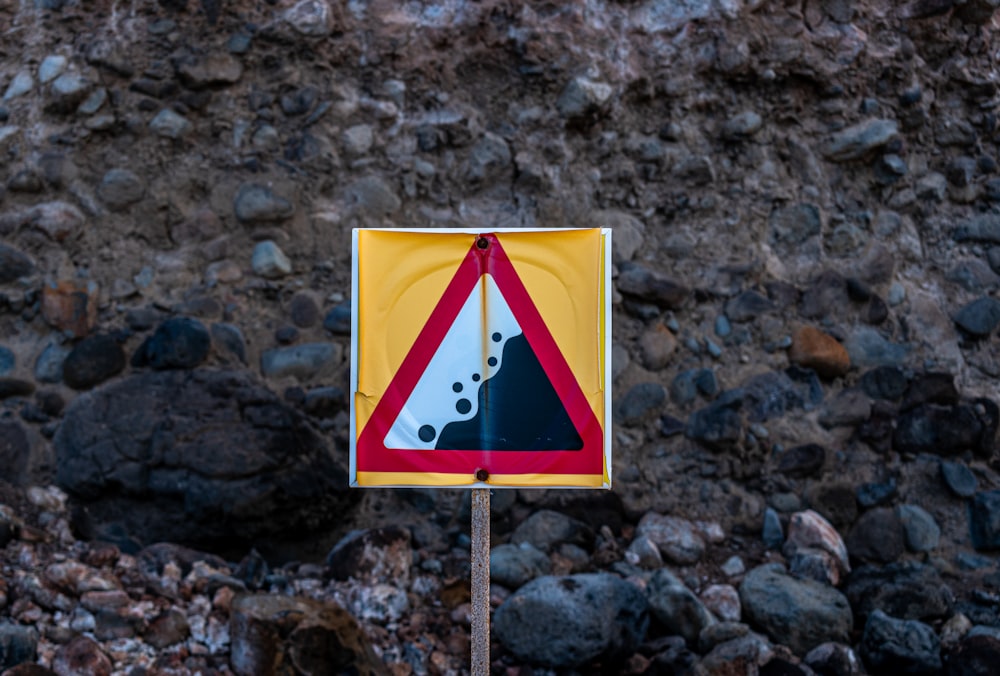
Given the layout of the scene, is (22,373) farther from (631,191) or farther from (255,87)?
(631,191)

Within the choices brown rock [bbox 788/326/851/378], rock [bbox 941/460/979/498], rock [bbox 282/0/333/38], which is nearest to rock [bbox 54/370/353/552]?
rock [bbox 282/0/333/38]

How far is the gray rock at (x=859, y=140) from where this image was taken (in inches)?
172

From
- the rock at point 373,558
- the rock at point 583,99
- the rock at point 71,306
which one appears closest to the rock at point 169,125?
the rock at point 71,306

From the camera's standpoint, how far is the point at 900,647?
11.0 ft

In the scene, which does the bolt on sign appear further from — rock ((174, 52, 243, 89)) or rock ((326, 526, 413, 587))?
rock ((174, 52, 243, 89))

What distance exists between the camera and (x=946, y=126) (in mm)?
4480

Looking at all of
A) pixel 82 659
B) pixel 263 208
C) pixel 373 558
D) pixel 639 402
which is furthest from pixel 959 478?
pixel 82 659

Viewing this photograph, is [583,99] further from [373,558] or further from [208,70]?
[373,558]

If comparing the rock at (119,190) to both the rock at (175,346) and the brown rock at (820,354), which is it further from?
the brown rock at (820,354)

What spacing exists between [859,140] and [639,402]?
4.92 feet

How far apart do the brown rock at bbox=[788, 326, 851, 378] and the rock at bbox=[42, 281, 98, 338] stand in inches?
113

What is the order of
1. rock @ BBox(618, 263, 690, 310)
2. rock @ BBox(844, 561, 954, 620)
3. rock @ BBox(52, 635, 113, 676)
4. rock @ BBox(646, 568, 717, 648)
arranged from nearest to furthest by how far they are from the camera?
rock @ BBox(52, 635, 113, 676)
rock @ BBox(646, 568, 717, 648)
rock @ BBox(844, 561, 954, 620)
rock @ BBox(618, 263, 690, 310)

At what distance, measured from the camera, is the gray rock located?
4.37 meters

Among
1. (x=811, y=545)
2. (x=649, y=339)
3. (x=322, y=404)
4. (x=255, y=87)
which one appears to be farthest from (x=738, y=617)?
(x=255, y=87)
